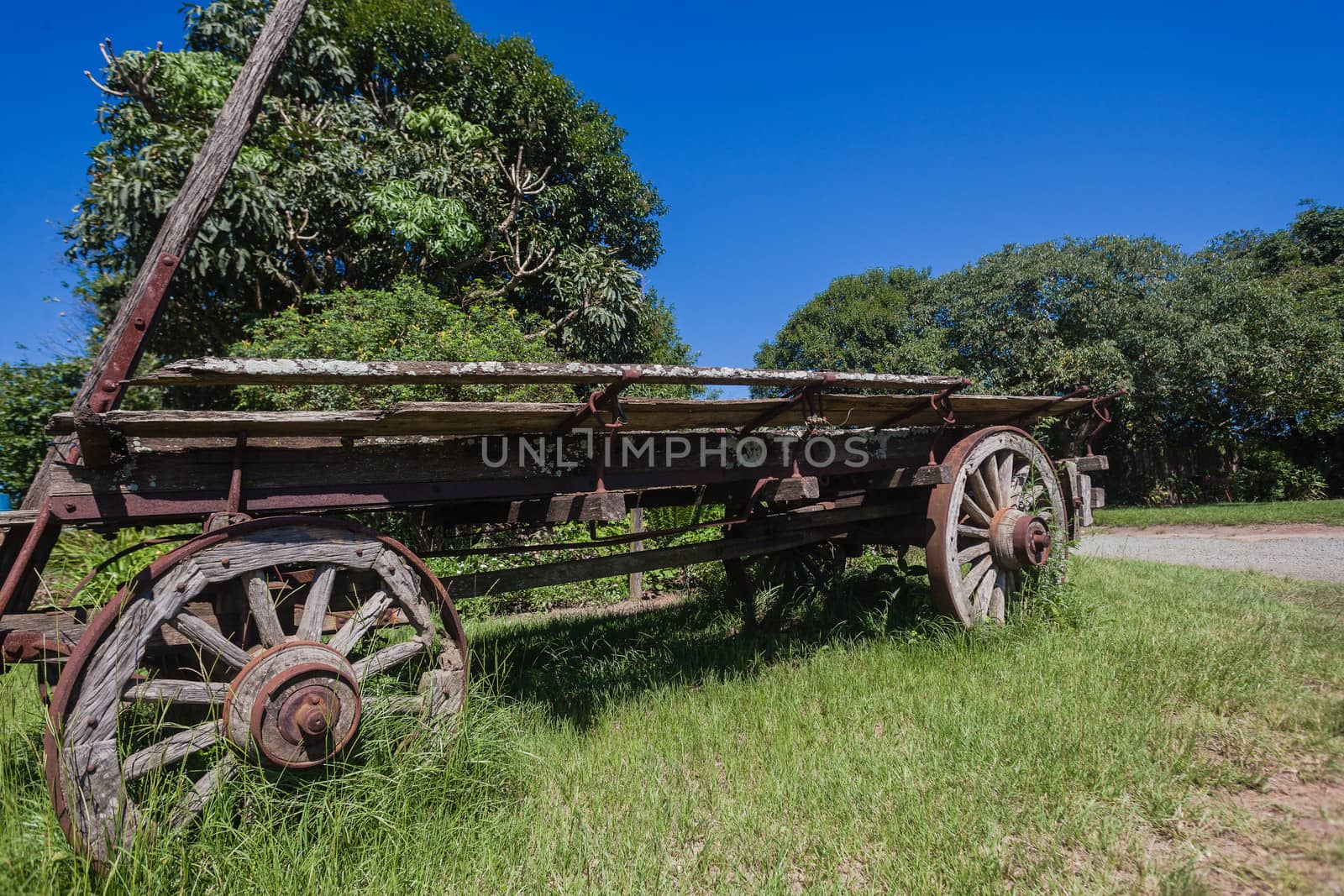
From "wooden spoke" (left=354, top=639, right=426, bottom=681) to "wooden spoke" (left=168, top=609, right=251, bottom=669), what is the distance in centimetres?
35

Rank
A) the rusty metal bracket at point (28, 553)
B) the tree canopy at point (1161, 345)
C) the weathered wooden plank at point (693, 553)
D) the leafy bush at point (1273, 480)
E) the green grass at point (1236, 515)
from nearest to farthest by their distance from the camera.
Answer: the rusty metal bracket at point (28, 553), the weathered wooden plank at point (693, 553), the green grass at point (1236, 515), the tree canopy at point (1161, 345), the leafy bush at point (1273, 480)

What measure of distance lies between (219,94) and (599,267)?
21.2ft

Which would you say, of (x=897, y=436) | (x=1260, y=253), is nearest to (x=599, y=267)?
(x=897, y=436)

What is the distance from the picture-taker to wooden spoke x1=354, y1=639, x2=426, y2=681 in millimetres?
2420

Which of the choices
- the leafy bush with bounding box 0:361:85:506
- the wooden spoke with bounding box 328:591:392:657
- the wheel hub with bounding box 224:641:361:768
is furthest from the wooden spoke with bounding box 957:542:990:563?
the leafy bush with bounding box 0:361:85:506

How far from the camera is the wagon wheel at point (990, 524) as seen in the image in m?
4.18

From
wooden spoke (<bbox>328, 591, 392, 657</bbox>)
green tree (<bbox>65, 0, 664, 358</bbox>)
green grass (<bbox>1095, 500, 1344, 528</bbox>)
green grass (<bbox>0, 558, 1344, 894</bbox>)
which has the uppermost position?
green tree (<bbox>65, 0, 664, 358</bbox>)

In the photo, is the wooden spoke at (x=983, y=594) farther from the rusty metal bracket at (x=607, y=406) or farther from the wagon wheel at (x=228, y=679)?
the wagon wheel at (x=228, y=679)

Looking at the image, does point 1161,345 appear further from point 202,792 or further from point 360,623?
point 202,792

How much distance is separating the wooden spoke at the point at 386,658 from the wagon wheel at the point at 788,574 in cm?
337

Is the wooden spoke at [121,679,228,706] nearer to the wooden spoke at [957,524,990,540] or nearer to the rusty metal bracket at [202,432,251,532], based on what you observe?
the rusty metal bracket at [202,432,251,532]

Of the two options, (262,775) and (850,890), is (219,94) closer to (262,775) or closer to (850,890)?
(262,775)

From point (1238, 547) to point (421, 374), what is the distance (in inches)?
483

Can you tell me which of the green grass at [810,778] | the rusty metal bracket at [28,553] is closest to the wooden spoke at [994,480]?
the green grass at [810,778]
